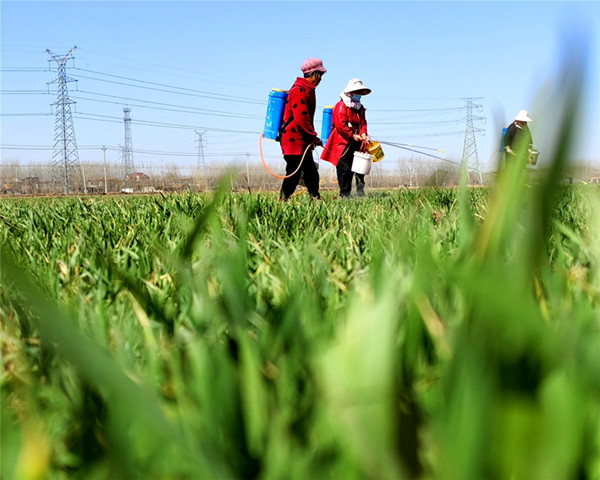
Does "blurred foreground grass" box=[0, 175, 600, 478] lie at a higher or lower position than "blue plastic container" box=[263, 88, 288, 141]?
lower

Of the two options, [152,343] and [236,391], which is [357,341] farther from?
[152,343]

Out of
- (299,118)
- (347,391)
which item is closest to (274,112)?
(299,118)

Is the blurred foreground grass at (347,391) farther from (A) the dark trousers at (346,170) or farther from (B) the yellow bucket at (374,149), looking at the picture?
(B) the yellow bucket at (374,149)

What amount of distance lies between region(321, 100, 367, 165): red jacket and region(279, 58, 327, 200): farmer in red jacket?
893mm

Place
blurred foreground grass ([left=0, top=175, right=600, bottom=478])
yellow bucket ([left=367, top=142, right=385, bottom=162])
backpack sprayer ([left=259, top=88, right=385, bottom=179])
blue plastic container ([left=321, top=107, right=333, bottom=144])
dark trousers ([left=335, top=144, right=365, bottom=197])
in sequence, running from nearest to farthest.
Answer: blurred foreground grass ([left=0, top=175, right=600, bottom=478])
backpack sprayer ([left=259, top=88, right=385, bottom=179])
dark trousers ([left=335, top=144, right=365, bottom=197])
yellow bucket ([left=367, top=142, right=385, bottom=162])
blue plastic container ([left=321, top=107, right=333, bottom=144])

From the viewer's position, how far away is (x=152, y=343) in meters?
0.69

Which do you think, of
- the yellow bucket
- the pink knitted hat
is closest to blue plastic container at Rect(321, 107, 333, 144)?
the yellow bucket

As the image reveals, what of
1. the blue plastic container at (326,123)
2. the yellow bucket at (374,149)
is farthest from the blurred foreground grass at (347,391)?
the blue plastic container at (326,123)

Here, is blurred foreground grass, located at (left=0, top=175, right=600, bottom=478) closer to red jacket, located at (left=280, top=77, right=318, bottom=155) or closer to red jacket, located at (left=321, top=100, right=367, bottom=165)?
red jacket, located at (left=280, top=77, right=318, bottom=155)

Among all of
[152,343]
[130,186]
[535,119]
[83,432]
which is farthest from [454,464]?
[130,186]

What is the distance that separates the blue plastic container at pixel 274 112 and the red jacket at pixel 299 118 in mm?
906

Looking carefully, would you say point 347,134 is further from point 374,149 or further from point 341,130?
point 374,149

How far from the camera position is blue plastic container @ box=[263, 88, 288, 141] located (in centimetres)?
948

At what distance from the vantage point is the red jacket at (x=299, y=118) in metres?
8.38
